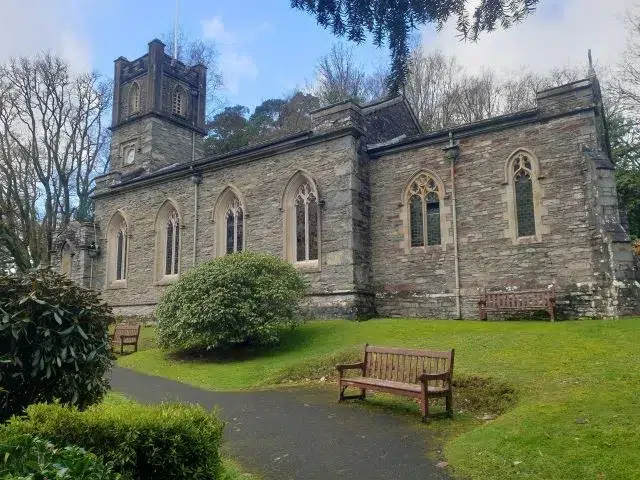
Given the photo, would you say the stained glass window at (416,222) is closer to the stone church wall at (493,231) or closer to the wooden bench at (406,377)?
the stone church wall at (493,231)

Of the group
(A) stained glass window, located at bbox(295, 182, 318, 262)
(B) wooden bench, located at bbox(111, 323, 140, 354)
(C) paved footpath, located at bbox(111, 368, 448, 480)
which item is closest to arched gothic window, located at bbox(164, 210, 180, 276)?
(B) wooden bench, located at bbox(111, 323, 140, 354)

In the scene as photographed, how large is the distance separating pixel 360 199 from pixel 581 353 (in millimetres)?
9691

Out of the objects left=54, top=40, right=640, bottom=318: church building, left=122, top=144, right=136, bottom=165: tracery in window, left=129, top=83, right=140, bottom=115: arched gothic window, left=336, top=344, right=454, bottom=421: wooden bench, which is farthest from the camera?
left=129, top=83, right=140, bottom=115: arched gothic window

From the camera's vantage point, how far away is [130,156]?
30.5m

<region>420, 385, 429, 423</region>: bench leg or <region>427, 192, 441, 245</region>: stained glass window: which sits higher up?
<region>427, 192, 441, 245</region>: stained glass window

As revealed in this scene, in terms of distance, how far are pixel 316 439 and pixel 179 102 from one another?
29.2 meters

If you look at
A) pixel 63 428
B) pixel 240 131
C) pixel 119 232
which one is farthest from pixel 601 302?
pixel 240 131

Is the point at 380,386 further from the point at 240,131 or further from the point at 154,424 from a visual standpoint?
the point at 240,131

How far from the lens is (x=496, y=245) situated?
16.3 m

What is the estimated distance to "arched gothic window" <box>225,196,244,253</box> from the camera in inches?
818

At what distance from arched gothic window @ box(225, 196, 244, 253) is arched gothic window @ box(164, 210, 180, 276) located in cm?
287

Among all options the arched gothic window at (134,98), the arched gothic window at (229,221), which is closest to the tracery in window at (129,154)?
the arched gothic window at (134,98)

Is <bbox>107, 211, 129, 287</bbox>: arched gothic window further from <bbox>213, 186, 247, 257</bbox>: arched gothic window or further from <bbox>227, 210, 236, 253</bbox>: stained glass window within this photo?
<bbox>227, 210, 236, 253</bbox>: stained glass window

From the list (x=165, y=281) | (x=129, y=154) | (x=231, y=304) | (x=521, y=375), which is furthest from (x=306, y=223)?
(x=129, y=154)
